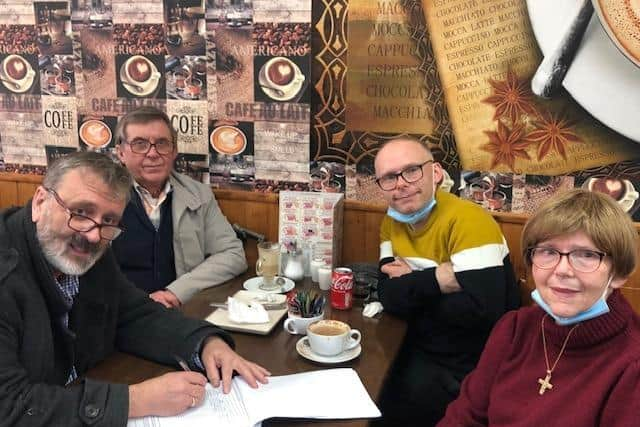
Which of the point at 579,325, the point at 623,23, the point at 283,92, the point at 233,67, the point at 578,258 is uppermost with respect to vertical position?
the point at 623,23

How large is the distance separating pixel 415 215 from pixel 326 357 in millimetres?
646

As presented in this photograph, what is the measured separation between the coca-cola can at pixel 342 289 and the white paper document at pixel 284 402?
0.42 metres

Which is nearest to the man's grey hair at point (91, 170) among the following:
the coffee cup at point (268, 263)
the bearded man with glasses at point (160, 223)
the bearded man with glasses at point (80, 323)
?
the bearded man with glasses at point (80, 323)

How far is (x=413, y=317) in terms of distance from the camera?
190cm

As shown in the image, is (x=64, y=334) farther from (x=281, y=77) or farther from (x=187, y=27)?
(x=187, y=27)

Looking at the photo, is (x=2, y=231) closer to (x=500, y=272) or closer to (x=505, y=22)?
(x=500, y=272)

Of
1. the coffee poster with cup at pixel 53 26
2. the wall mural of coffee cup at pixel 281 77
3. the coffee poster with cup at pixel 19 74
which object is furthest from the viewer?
the coffee poster with cup at pixel 19 74

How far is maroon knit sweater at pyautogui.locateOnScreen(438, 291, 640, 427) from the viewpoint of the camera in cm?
112

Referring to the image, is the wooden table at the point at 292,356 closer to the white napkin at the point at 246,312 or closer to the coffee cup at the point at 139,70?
the white napkin at the point at 246,312

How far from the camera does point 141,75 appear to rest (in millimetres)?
2684

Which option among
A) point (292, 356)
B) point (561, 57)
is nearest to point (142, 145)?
point (292, 356)

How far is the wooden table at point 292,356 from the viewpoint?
4.71 ft

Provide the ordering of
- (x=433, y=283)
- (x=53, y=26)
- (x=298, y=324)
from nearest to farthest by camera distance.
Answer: (x=298, y=324) < (x=433, y=283) < (x=53, y=26)

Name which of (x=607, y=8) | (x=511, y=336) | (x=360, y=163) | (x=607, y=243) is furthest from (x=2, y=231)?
(x=607, y=8)
